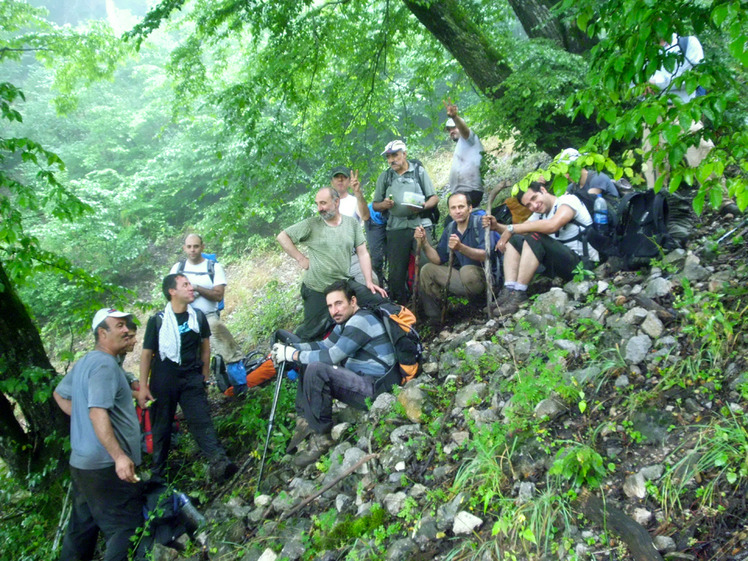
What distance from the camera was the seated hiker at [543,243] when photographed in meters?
5.03

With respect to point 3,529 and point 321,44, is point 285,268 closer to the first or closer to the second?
point 321,44

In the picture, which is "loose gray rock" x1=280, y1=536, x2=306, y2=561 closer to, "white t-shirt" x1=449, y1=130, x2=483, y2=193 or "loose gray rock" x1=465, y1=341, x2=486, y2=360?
"loose gray rock" x1=465, y1=341, x2=486, y2=360

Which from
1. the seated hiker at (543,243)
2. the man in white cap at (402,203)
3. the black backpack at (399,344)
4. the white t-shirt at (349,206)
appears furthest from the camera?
the white t-shirt at (349,206)

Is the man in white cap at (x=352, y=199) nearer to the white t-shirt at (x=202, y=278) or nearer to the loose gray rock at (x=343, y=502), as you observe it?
the white t-shirt at (x=202, y=278)

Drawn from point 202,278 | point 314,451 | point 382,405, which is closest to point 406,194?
point 202,278

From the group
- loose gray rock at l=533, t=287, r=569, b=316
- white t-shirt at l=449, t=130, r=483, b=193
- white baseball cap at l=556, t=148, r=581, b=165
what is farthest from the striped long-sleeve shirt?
white t-shirt at l=449, t=130, r=483, b=193

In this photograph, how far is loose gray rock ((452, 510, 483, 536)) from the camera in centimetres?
284

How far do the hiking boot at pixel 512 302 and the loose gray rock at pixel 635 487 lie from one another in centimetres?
248

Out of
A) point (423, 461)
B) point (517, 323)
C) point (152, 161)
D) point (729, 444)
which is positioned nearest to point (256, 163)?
point (517, 323)

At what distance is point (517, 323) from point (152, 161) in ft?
59.7

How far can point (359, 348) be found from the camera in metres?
4.47

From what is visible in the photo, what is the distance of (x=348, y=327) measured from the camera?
443 cm

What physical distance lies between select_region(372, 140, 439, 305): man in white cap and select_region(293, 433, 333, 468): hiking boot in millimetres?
2335

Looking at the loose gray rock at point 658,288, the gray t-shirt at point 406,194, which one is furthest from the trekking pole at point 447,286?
the loose gray rock at point 658,288
